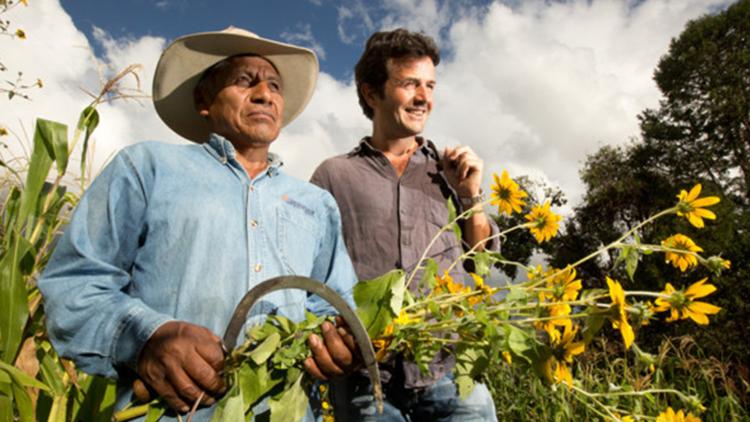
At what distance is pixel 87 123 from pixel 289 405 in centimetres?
115

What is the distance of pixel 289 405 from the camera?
3.16 ft

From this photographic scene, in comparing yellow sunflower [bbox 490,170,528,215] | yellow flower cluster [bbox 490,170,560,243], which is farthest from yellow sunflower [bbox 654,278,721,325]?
yellow sunflower [bbox 490,170,528,215]

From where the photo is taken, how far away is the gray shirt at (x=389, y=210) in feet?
6.33

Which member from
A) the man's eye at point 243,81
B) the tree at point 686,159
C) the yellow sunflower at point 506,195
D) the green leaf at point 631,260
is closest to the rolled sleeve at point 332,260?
the man's eye at point 243,81

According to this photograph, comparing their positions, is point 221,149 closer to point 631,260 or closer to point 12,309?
point 12,309

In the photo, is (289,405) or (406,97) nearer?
(289,405)

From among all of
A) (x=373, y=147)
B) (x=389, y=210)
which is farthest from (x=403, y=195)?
(x=373, y=147)

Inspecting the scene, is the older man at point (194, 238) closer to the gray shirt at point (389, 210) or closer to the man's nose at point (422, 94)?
the gray shirt at point (389, 210)

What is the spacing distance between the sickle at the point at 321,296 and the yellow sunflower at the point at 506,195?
0.93m

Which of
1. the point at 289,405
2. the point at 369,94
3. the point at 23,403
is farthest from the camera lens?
the point at 369,94

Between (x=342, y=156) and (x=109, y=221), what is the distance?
1178 mm

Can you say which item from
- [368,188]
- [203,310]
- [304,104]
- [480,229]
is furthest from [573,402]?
[203,310]

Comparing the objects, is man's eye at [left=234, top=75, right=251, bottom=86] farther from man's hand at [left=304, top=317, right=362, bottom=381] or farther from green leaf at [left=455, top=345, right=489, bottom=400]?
green leaf at [left=455, top=345, right=489, bottom=400]

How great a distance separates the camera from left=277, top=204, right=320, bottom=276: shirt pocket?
1400mm
